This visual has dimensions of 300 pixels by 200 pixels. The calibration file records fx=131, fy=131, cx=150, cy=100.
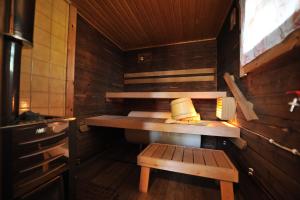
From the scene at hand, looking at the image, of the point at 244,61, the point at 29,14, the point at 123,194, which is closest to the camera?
the point at 29,14

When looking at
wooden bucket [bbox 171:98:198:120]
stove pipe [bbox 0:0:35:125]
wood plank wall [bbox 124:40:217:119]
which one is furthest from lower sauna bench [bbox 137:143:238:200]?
wood plank wall [bbox 124:40:217:119]

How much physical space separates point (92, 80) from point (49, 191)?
6.50ft

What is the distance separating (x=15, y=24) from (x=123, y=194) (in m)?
2.00

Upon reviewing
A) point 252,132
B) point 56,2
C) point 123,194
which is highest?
point 56,2

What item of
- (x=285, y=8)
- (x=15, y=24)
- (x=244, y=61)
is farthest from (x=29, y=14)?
(x=244, y=61)

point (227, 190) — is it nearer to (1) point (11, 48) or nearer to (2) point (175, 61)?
(1) point (11, 48)

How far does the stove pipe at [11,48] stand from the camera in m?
0.97

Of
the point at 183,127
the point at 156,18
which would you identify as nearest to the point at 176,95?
the point at 183,127

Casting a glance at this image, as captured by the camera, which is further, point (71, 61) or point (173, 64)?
point (173, 64)

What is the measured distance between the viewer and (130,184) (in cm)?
184

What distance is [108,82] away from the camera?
3166 millimetres

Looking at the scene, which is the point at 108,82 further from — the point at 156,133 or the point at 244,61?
the point at 244,61

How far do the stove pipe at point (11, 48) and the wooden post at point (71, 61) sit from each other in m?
1.01

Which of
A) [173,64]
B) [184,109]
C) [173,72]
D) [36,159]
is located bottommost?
[36,159]
